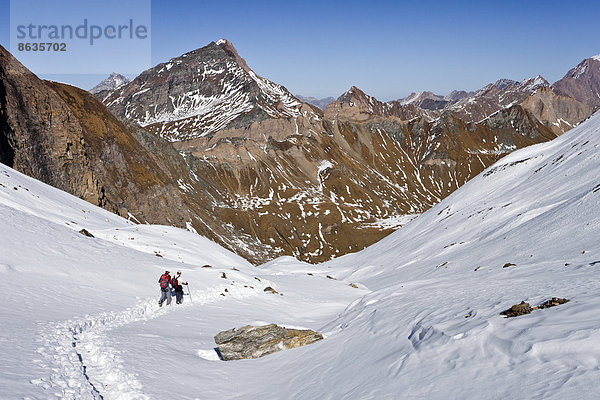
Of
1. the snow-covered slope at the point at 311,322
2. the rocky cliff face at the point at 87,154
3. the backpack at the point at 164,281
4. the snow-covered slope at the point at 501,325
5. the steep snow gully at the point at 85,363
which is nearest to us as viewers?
the snow-covered slope at the point at 501,325

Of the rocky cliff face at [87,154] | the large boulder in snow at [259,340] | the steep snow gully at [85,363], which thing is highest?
the rocky cliff face at [87,154]

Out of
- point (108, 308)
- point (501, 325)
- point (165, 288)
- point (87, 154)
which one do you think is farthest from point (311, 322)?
point (87, 154)

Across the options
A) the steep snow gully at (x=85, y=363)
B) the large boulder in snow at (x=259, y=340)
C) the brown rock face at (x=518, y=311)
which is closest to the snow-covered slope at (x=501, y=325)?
the brown rock face at (x=518, y=311)

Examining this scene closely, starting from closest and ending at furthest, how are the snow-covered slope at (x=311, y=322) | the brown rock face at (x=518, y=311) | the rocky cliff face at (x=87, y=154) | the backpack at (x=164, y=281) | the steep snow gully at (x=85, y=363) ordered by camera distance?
the snow-covered slope at (x=311, y=322) → the steep snow gully at (x=85, y=363) → the brown rock face at (x=518, y=311) → the backpack at (x=164, y=281) → the rocky cliff face at (x=87, y=154)

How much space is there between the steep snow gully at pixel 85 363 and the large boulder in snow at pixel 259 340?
3997 mm

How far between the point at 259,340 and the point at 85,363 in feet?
20.0

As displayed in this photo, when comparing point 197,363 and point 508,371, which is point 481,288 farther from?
point 197,363

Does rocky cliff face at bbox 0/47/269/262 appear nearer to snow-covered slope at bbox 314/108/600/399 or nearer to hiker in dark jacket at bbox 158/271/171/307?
hiker in dark jacket at bbox 158/271/171/307

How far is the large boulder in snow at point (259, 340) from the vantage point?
15.2 m

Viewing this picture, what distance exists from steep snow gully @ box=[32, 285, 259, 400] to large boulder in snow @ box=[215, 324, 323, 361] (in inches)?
157

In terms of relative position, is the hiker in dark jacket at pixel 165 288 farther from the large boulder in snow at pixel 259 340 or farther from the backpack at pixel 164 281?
the large boulder in snow at pixel 259 340

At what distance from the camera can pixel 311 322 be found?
23.3 m

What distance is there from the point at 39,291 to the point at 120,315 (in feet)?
13.1

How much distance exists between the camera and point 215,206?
638 feet
